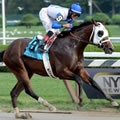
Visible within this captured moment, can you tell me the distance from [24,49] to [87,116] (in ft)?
4.60

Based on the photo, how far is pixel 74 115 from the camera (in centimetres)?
711

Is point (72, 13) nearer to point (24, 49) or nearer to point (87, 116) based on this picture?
point (24, 49)

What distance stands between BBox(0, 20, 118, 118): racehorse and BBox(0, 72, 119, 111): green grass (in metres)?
0.66

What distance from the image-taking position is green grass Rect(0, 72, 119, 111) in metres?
7.80

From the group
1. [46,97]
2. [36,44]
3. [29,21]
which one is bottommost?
[29,21]

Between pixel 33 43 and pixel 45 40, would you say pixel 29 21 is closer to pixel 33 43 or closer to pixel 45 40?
pixel 33 43

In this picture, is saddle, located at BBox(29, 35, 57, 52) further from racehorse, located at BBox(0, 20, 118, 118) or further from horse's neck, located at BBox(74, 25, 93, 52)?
horse's neck, located at BBox(74, 25, 93, 52)

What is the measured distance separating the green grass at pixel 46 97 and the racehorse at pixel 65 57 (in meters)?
0.66

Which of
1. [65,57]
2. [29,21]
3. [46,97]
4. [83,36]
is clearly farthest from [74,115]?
[29,21]

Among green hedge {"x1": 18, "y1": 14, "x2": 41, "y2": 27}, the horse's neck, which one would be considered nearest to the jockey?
the horse's neck

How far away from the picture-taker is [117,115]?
278 inches

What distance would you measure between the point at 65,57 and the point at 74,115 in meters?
0.86

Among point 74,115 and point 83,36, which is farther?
point 83,36

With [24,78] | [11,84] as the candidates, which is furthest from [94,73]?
[11,84]
